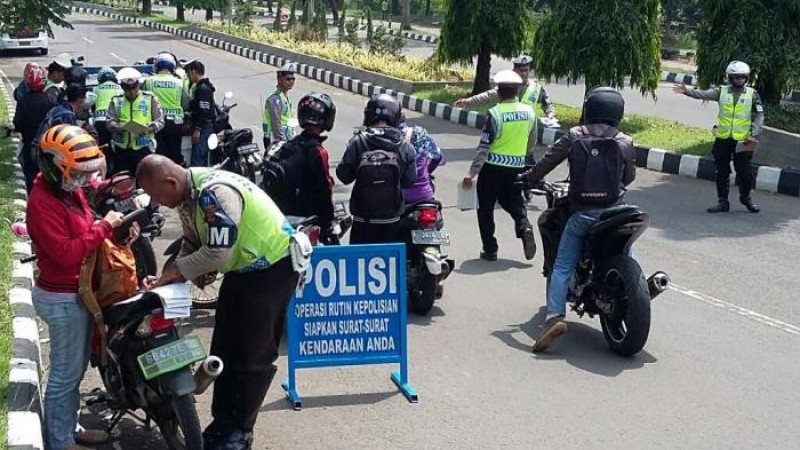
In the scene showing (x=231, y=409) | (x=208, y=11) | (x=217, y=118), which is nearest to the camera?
Result: (x=231, y=409)

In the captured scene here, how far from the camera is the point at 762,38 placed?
15.4 meters

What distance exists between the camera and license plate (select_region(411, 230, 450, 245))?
7992 millimetres

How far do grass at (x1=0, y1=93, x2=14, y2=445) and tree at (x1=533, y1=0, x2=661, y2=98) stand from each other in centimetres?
900

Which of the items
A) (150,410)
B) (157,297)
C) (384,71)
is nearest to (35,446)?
(150,410)

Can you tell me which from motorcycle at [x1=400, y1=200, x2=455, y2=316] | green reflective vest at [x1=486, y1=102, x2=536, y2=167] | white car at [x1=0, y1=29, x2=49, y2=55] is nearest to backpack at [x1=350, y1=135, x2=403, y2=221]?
motorcycle at [x1=400, y1=200, x2=455, y2=316]

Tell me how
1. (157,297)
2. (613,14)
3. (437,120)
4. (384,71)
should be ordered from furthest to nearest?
(384,71), (437,120), (613,14), (157,297)

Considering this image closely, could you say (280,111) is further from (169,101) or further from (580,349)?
(580,349)

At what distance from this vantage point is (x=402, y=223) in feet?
26.4

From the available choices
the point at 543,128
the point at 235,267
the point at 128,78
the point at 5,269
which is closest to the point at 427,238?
the point at 235,267

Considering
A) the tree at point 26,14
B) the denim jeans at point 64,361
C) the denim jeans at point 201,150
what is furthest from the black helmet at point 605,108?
the tree at point 26,14

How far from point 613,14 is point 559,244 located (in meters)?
10.9

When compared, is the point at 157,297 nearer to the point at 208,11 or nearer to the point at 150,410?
the point at 150,410

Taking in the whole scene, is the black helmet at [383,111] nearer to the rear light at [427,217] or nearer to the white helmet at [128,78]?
the rear light at [427,217]

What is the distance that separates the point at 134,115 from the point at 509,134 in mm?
3671
